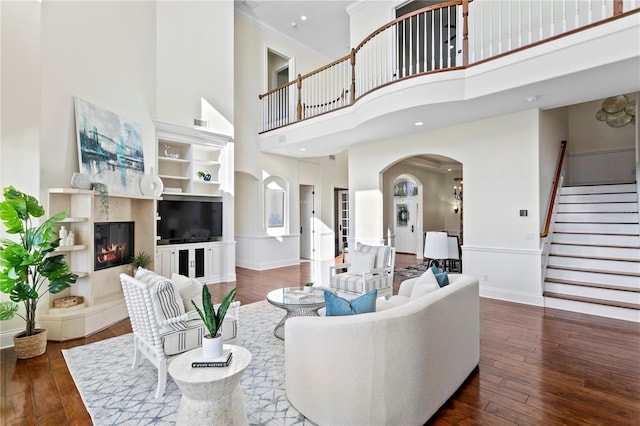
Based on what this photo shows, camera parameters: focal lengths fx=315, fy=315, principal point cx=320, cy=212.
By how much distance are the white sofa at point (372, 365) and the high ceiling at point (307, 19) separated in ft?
24.2

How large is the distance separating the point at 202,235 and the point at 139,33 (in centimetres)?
362

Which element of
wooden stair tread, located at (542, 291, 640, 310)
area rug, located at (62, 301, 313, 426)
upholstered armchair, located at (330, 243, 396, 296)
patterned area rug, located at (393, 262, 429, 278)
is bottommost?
area rug, located at (62, 301, 313, 426)

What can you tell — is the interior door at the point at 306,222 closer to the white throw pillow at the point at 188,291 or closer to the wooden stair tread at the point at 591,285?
the wooden stair tread at the point at 591,285

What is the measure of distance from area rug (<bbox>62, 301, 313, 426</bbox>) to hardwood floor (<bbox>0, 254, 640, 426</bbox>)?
0.41 feet

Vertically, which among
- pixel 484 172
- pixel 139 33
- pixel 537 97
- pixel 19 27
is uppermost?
pixel 139 33

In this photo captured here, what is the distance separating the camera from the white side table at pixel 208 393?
5.74 ft

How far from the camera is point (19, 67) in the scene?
3.52m

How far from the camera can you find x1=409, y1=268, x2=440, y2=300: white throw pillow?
2.65 m

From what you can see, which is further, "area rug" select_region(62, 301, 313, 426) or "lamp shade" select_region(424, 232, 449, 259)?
"lamp shade" select_region(424, 232, 449, 259)

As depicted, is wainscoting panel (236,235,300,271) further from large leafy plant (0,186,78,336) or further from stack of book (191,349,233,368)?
stack of book (191,349,233,368)

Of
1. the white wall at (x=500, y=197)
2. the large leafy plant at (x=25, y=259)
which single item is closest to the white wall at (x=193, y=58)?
the large leafy plant at (x=25, y=259)

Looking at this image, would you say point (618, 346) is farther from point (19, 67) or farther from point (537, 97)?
point (19, 67)

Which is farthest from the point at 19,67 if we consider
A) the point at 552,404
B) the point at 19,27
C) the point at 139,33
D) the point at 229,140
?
the point at 552,404

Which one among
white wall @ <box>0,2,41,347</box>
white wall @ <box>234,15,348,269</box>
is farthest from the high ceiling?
white wall @ <box>0,2,41,347</box>
